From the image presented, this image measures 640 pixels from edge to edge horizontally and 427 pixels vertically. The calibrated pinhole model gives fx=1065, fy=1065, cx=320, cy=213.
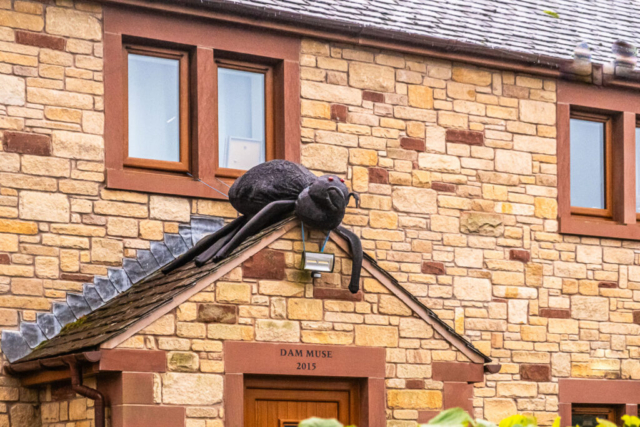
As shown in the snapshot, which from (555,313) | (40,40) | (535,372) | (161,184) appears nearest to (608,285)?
(555,313)

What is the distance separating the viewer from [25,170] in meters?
9.16

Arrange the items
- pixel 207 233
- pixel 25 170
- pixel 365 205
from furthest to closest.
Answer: pixel 365 205 → pixel 207 233 → pixel 25 170

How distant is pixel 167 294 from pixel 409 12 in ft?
15.8

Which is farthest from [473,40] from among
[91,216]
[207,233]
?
[91,216]

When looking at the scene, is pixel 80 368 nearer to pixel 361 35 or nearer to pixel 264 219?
pixel 264 219

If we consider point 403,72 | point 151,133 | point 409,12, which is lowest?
point 151,133

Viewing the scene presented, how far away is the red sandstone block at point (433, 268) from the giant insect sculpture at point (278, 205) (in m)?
2.12

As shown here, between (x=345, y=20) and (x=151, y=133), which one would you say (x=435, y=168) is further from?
(x=151, y=133)

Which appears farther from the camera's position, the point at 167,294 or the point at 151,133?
the point at 151,133

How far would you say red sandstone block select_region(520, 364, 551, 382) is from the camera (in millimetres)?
10914

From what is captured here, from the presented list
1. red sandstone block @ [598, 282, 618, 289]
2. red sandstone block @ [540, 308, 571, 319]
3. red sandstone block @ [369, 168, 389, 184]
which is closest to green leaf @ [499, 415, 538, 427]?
red sandstone block @ [369, 168, 389, 184]

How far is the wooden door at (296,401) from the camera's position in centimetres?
834

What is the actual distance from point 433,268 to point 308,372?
2.74 m

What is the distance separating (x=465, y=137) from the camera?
36.4 ft
